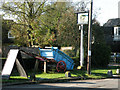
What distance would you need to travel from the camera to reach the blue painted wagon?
17250mm

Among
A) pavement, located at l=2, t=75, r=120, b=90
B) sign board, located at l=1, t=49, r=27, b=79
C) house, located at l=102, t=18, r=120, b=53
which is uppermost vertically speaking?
house, located at l=102, t=18, r=120, b=53

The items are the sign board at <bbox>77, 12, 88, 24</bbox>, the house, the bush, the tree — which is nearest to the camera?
the sign board at <bbox>77, 12, 88, 24</bbox>

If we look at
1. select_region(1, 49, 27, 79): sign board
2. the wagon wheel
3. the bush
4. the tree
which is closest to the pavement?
select_region(1, 49, 27, 79): sign board

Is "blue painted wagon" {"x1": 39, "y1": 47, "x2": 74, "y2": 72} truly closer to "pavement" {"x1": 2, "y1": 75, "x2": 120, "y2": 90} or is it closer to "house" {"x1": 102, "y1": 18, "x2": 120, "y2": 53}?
"pavement" {"x1": 2, "y1": 75, "x2": 120, "y2": 90}

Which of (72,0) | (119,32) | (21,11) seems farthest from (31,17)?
(119,32)

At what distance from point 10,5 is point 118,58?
2033 centimetres

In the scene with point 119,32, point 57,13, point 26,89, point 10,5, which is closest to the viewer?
point 26,89

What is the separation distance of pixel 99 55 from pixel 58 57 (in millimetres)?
8225

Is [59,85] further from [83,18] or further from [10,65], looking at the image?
[83,18]

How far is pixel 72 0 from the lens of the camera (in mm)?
28422

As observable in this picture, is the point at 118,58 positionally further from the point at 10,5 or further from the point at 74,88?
the point at 74,88

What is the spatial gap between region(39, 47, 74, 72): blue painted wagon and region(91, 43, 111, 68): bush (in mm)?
6187

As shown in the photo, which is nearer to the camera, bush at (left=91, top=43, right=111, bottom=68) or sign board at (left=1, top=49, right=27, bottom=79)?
sign board at (left=1, top=49, right=27, bottom=79)

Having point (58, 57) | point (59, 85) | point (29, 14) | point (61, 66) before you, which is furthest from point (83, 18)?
point (59, 85)
